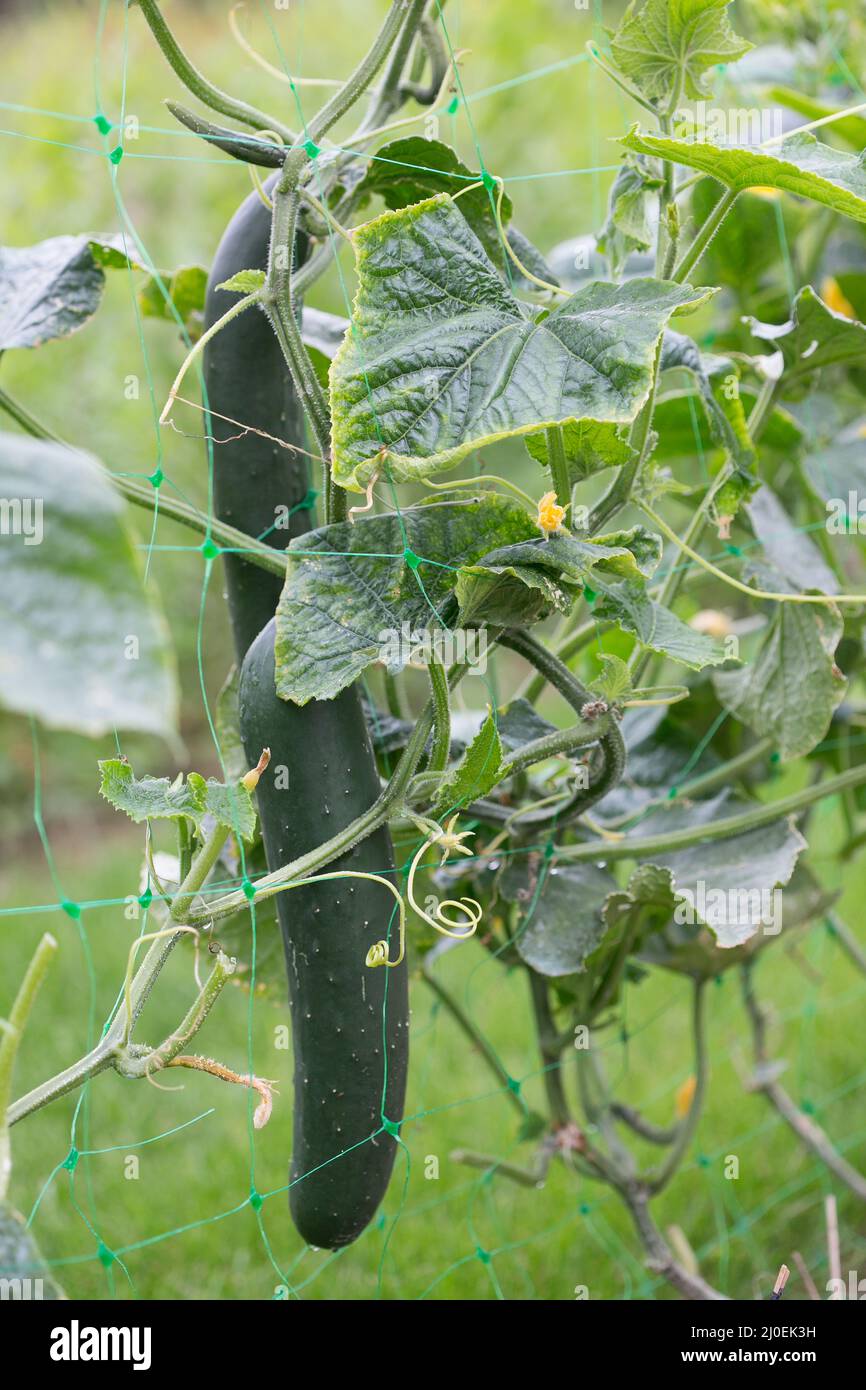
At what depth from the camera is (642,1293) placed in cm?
117

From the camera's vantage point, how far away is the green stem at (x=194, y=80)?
2.07 ft

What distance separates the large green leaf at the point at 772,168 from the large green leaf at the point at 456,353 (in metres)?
0.06

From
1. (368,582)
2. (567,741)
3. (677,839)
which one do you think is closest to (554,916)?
(677,839)

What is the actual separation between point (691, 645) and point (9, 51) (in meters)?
4.48

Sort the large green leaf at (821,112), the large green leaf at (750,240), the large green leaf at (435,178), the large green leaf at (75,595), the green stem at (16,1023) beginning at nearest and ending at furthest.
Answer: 1. the large green leaf at (75,595)
2. the green stem at (16,1023)
3. the large green leaf at (435,178)
4. the large green leaf at (821,112)
5. the large green leaf at (750,240)

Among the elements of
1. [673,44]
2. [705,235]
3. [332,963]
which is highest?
[673,44]

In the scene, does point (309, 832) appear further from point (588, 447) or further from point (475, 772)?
point (588, 447)

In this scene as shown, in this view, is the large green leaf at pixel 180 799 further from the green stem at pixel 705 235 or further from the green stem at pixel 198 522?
the green stem at pixel 705 235

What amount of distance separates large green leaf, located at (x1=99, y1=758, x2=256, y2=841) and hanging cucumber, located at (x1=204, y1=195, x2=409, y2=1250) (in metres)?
0.05

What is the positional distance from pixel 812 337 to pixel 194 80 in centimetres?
43

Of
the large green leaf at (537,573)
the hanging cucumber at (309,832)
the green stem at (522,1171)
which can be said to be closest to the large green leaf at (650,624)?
the large green leaf at (537,573)

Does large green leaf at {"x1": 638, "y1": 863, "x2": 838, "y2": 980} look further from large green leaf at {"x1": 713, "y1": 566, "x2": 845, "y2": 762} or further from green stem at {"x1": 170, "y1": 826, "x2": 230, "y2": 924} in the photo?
green stem at {"x1": 170, "y1": 826, "x2": 230, "y2": 924}

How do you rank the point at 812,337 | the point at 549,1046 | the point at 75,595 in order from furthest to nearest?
1. the point at 549,1046
2. the point at 812,337
3. the point at 75,595

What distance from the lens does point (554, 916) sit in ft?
2.79
